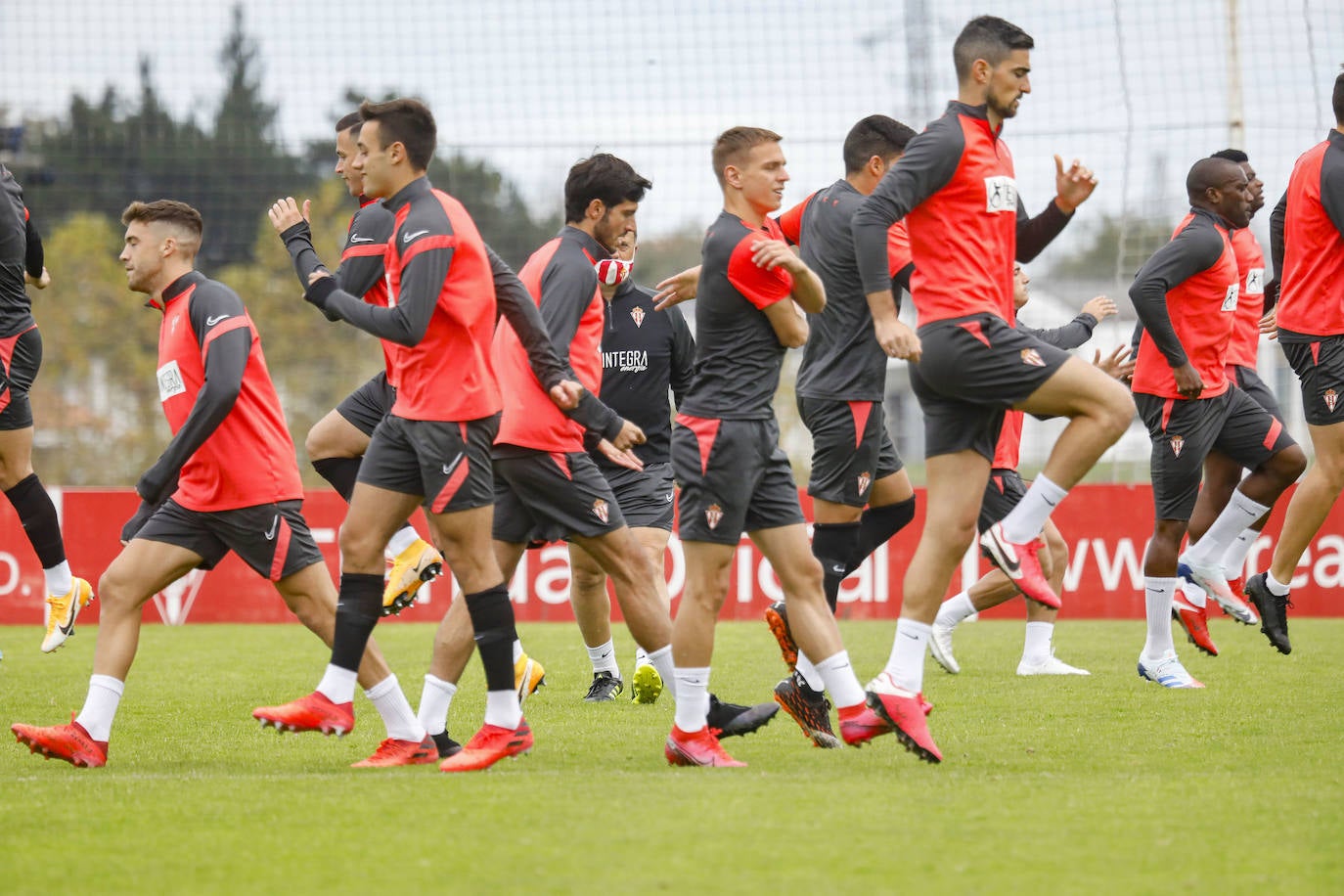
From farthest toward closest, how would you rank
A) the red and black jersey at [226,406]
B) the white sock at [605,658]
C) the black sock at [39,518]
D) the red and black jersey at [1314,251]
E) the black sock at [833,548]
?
the black sock at [39,518], the white sock at [605,658], the red and black jersey at [1314,251], the black sock at [833,548], the red and black jersey at [226,406]

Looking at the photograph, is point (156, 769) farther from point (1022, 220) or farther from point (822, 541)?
point (1022, 220)

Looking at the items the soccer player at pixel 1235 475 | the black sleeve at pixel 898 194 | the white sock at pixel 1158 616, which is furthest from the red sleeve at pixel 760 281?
the soccer player at pixel 1235 475

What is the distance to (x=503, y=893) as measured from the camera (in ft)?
13.1

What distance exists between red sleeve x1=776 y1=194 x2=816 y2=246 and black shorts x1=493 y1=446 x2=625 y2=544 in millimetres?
1957

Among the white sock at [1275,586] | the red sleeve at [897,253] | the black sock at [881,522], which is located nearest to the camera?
the red sleeve at [897,253]

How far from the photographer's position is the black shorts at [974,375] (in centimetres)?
584

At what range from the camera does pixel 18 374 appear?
29.4 feet

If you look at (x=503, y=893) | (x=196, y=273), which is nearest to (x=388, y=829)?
(x=503, y=893)

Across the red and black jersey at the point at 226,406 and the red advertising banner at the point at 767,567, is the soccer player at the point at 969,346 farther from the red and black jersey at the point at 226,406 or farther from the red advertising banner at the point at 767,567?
the red advertising banner at the point at 767,567

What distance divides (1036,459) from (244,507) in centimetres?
1096

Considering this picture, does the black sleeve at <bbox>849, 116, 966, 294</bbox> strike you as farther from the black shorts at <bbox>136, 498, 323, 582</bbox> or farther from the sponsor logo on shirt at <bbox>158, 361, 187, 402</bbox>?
the sponsor logo on shirt at <bbox>158, 361, 187, 402</bbox>

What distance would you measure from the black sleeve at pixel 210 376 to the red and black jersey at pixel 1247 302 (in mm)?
6170

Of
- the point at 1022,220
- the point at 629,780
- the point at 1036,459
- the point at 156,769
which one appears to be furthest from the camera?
the point at 1036,459

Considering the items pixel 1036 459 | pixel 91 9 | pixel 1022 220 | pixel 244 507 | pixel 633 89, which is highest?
pixel 91 9
